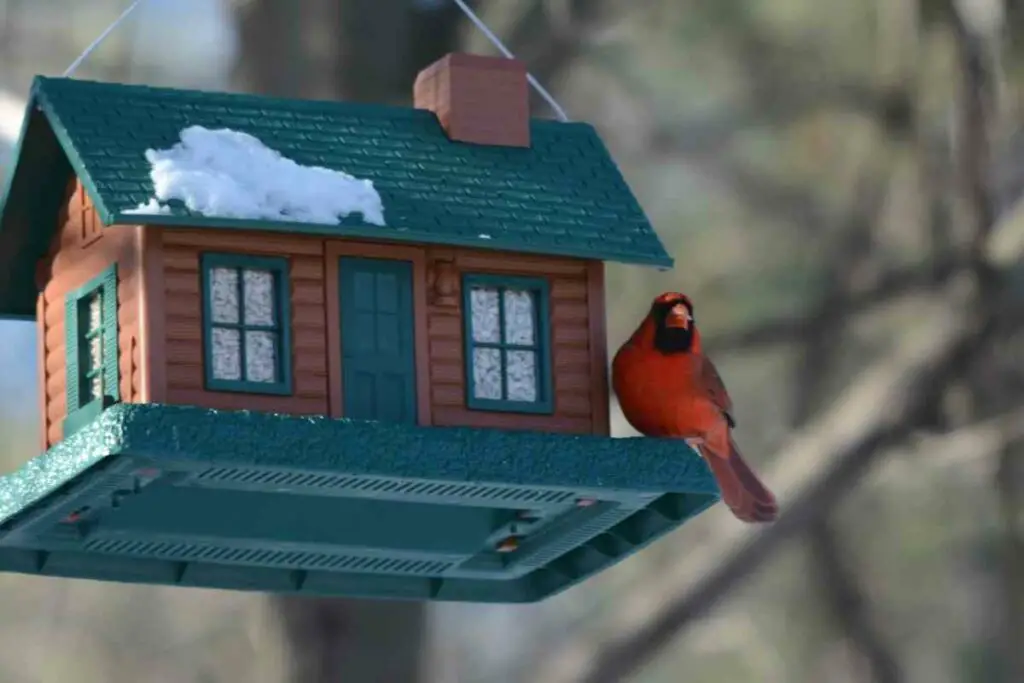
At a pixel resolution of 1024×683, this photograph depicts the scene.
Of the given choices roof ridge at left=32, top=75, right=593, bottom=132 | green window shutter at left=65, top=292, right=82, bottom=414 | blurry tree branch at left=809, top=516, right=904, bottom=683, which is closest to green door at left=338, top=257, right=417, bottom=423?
roof ridge at left=32, top=75, right=593, bottom=132

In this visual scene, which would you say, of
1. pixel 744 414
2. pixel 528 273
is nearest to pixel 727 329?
pixel 744 414

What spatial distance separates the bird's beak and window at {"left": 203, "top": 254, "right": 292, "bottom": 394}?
3.70 feet

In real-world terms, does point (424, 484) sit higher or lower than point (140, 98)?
lower

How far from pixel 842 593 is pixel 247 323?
22.5 feet

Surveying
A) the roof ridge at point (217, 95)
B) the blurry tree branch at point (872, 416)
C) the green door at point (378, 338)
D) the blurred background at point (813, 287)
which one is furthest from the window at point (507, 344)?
the blurred background at point (813, 287)

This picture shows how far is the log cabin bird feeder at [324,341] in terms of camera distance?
7.00 metres

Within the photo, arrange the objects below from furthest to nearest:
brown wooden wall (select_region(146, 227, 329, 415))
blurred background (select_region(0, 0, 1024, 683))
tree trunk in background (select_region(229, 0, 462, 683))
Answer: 1. blurred background (select_region(0, 0, 1024, 683))
2. tree trunk in background (select_region(229, 0, 462, 683))
3. brown wooden wall (select_region(146, 227, 329, 415))

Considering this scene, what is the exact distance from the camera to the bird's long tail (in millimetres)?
8414

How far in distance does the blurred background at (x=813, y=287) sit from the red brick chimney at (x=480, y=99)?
423 cm

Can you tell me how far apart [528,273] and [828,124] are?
618cm

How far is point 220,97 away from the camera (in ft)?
24.6

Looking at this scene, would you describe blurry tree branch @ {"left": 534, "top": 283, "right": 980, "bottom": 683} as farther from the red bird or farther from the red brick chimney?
the red brick chimney

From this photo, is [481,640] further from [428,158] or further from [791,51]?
[428,158]

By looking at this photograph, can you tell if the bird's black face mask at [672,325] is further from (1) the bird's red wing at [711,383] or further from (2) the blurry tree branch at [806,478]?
(2) the blurry tree branch at [806,478]
